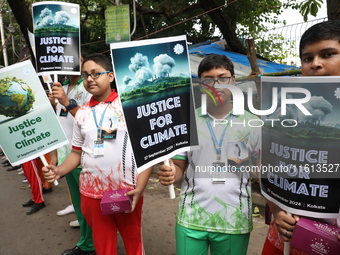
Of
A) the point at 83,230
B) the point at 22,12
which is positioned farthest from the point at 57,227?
the point at 22,12

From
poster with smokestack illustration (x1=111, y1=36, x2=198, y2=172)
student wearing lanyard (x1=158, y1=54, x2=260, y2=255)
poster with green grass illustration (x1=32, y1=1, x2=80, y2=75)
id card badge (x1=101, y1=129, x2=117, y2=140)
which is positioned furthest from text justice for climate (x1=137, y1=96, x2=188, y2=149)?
poster with green grass illustration (x1=32, y1=1, x2=80, y2=75)

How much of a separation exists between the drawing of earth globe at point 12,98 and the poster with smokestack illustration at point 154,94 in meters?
1.09

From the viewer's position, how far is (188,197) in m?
1.71

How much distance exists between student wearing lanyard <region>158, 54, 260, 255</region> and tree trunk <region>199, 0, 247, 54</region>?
609cm

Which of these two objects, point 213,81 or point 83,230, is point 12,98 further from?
point 83,230

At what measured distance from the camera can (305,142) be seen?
1106 mm

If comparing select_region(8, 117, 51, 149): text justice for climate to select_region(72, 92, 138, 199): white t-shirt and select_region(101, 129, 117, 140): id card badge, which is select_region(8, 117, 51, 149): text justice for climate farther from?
select_region(101, 129, 117, 140): id card badge

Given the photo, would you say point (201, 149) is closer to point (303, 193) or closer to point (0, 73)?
point (303, 193)

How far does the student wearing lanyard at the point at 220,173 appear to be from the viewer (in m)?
1.63

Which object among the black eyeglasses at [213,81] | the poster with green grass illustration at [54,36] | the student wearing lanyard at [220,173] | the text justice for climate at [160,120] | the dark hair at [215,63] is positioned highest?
the poster with green grass illustration at [54,36]

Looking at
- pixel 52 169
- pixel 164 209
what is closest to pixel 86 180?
pixel 52 169

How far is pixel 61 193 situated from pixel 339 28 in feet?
15.8

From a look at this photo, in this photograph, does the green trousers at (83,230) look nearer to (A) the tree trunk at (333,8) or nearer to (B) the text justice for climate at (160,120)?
(B) the text justice for climate at (160,120)

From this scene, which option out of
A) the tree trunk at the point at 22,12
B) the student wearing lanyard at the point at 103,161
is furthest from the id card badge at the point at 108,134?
the tree trunk at the point at 22,12
